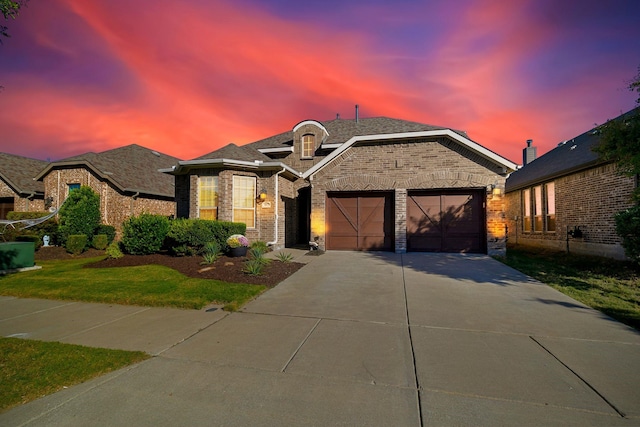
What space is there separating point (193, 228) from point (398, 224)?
8.06 meters

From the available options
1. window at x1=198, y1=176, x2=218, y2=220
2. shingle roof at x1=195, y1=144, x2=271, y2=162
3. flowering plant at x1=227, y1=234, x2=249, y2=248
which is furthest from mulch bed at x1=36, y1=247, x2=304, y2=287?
shingle roof at x1=195, y1=144, x2=271, y2=162

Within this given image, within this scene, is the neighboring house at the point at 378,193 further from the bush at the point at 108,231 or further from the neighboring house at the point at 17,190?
the neighboring house at the point at 17,190

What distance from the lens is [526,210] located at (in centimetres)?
1631

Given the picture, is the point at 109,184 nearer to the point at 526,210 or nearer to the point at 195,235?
the point at 195,235

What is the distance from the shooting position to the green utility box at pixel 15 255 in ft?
28.4

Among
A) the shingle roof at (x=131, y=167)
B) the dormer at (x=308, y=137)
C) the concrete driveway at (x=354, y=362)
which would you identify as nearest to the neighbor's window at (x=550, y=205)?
the concrete driveway at (x=354, y=362)

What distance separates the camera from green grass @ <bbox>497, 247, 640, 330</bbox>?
522 cm

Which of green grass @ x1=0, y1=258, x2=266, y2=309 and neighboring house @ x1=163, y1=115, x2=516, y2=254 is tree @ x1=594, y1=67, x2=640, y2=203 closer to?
neighboring house @ x1=163, y1=115, x2=516, y2=254

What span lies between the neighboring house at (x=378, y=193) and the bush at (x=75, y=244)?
4.41 metres

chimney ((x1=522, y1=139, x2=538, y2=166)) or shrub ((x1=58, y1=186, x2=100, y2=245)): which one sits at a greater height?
chimney ((x1=522, y1=139, x2=538, y2=166))

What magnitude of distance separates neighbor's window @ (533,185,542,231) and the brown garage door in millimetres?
8955

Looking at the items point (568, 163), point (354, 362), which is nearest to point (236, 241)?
point (354, 362)

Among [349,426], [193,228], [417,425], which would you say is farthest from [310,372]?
[193,228]

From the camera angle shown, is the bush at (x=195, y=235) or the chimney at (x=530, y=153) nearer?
the bush at (x=195, y=235)
